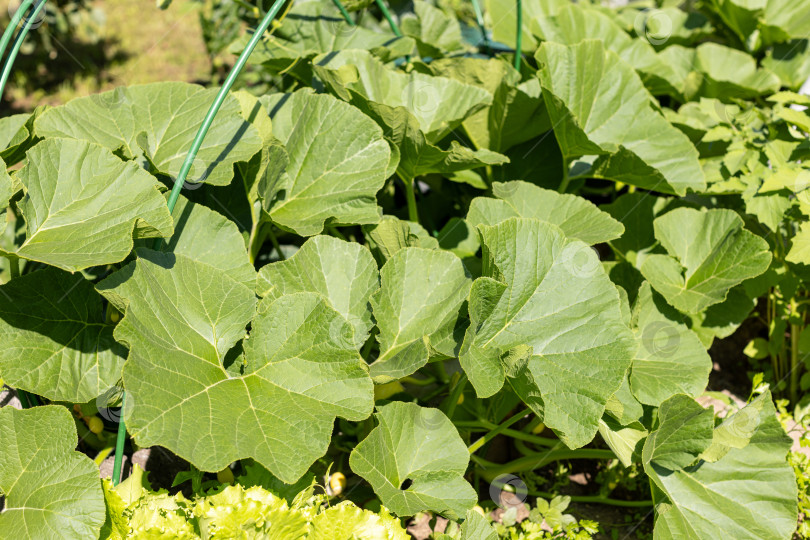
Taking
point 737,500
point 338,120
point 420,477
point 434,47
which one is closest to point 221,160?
point 338,120

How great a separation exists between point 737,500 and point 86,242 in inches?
49.6

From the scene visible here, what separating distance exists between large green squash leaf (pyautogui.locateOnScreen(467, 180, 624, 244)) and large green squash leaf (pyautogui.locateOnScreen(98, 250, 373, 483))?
1.51ft

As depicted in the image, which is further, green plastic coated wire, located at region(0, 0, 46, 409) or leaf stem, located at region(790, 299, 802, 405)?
leaf stem, located at region(790, 299, 802, 405)

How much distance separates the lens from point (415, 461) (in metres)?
1.17

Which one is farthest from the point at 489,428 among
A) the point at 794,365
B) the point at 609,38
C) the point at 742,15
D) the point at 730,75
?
the point at 742,15

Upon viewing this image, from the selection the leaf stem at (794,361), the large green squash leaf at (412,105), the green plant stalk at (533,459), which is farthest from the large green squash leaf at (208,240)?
the leaf stem at (794,361)

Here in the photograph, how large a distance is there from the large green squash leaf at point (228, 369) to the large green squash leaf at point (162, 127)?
0.83 ft

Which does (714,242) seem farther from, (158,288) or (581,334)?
(158,288)

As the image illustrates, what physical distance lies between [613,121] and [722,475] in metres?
0.91

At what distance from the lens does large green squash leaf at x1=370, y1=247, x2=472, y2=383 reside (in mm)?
1248

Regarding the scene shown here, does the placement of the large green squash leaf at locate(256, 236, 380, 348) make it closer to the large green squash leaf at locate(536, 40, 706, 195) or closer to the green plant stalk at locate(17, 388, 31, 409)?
the green plant stalk at locate(17, 388, 31, 409)

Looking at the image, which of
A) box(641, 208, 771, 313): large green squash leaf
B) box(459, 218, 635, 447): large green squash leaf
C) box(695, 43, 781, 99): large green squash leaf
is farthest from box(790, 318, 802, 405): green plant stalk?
box(459, 218, 635, 447): large green squash leaf

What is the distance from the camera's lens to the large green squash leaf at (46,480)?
0.98 m

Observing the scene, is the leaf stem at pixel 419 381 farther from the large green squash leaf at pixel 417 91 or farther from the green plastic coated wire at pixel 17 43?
the green plastic coated wire at pixel 17 43
